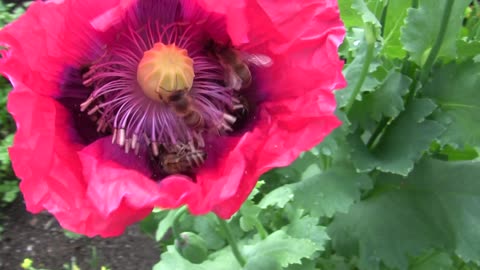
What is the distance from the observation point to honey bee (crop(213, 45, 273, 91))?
1.00m

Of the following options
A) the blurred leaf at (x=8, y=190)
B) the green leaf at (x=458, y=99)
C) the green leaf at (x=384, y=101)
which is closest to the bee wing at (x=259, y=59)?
the green leaf at (x=384, y=101)

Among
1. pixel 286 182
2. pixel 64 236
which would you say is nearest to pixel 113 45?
pixel 286 182

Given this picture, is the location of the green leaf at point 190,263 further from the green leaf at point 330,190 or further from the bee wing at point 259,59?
the bee wing at point 259,59

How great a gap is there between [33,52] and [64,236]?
160cm

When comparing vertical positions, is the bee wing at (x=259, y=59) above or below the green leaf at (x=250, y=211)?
above

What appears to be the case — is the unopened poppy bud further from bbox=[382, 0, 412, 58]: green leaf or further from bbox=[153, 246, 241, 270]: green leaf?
bbox=[382, 0, 412, 58]: green leaf

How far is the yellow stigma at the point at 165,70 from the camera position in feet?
3.18

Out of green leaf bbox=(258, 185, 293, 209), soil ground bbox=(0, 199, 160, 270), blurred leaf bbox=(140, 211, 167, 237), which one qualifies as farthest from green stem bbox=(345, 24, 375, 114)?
soil ground bbox=(0, 199, 160, 270)

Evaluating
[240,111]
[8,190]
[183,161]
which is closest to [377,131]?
[240,111]

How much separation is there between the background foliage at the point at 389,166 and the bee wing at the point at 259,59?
18 centimetres

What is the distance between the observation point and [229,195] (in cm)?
80

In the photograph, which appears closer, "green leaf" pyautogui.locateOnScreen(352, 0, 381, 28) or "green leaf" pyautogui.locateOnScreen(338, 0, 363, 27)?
"green leaf" pyautogui.locateOnScreen(352, 0, 381, 28)

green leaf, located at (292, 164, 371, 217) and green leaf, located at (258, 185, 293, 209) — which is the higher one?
green leaf, located at (292, 164, 371, 217)

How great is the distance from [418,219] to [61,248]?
1443mm
